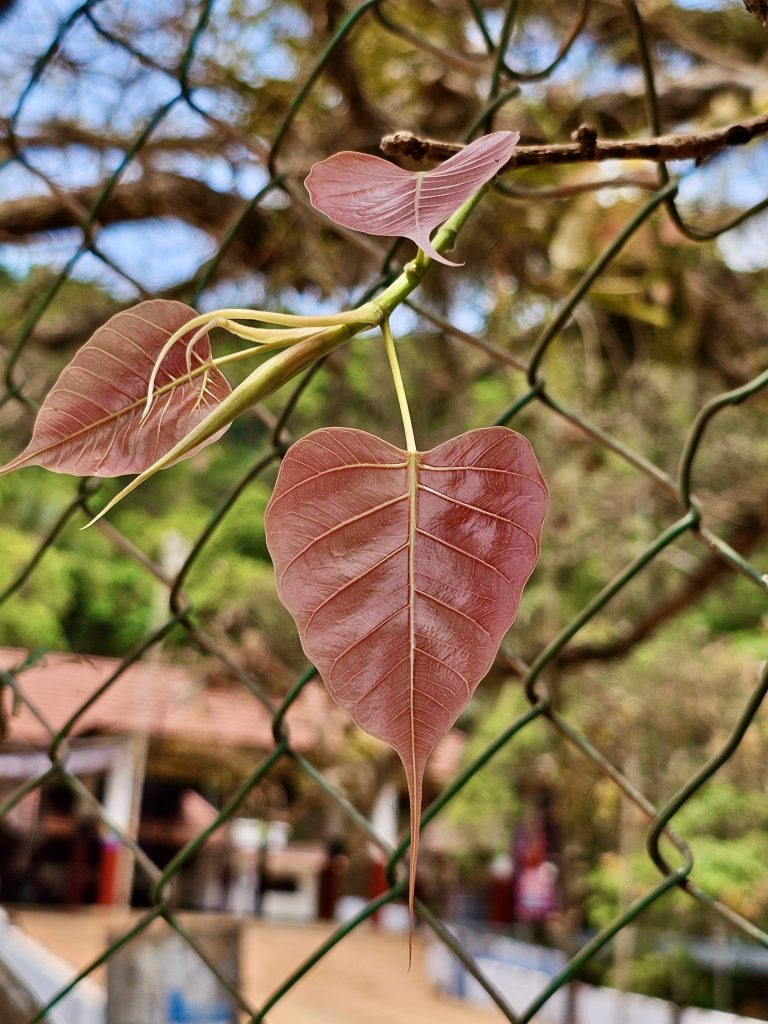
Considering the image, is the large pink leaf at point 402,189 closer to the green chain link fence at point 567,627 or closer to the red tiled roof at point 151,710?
the green chain link fence at point 567,627

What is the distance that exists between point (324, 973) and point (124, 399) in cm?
585

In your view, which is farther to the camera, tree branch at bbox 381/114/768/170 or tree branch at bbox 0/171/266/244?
tree branch at bbox 0/171/266/244

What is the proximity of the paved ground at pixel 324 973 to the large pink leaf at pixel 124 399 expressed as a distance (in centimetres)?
399

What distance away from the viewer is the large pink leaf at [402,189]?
125mm

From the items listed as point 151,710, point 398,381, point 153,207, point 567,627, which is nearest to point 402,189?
point 398,381

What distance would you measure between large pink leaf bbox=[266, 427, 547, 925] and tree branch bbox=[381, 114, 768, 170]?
0.05 metres

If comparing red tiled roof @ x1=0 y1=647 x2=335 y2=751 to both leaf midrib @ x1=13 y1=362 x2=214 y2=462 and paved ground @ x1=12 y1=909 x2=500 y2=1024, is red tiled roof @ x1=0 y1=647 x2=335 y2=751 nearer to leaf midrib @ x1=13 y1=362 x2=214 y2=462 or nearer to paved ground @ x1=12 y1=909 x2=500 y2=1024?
paved ground @ x1=12 y1=909 x2=500 y2=1024

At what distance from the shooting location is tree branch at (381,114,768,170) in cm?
14

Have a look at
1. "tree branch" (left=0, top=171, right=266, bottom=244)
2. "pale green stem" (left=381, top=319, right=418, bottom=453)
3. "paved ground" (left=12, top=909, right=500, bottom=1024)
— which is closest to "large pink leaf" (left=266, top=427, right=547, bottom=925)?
"pale green stem" (left=381, top=319, right=418, bottom=453)

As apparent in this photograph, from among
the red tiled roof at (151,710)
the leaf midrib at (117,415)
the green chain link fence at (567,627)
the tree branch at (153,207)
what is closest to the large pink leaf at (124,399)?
the leaf midrib at (117,415)

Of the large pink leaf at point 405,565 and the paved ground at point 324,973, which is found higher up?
the large pink leaf at point 405,565

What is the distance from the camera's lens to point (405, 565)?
129 mm

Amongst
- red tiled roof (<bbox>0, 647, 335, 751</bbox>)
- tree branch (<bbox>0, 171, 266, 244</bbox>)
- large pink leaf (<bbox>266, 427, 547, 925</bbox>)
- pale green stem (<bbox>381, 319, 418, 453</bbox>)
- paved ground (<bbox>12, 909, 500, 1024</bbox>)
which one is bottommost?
paved ground (<bbox>12, 909, 500, 1024</bbox>)

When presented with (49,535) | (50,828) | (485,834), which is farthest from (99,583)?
(49,535)
